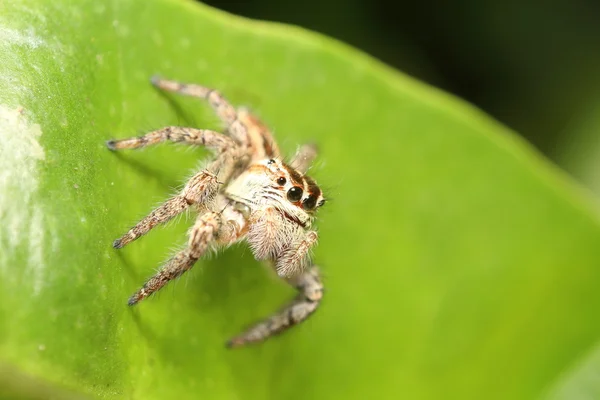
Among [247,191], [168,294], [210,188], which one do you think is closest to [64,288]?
[168,294]

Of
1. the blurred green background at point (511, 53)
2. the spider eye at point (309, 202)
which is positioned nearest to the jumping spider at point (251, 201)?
the spider eye at point (309, 202)

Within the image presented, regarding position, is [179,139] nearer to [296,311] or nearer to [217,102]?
[217,102]

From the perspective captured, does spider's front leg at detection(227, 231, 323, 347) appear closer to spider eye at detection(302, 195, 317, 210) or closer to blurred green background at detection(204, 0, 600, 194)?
spider eye at detection(302, 195, 317, 210)

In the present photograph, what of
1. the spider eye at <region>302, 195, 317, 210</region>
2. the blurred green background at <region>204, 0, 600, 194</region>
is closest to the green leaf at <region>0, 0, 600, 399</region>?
the spider eye at <region>302, 195, 317, 210</region>

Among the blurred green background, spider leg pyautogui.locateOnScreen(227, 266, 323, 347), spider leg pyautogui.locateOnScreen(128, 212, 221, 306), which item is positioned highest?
the blurred green background

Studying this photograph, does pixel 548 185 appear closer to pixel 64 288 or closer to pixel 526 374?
pixel 526 374

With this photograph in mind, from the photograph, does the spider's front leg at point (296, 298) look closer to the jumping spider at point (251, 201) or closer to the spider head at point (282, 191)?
the jumping spider at point (251, 201)
